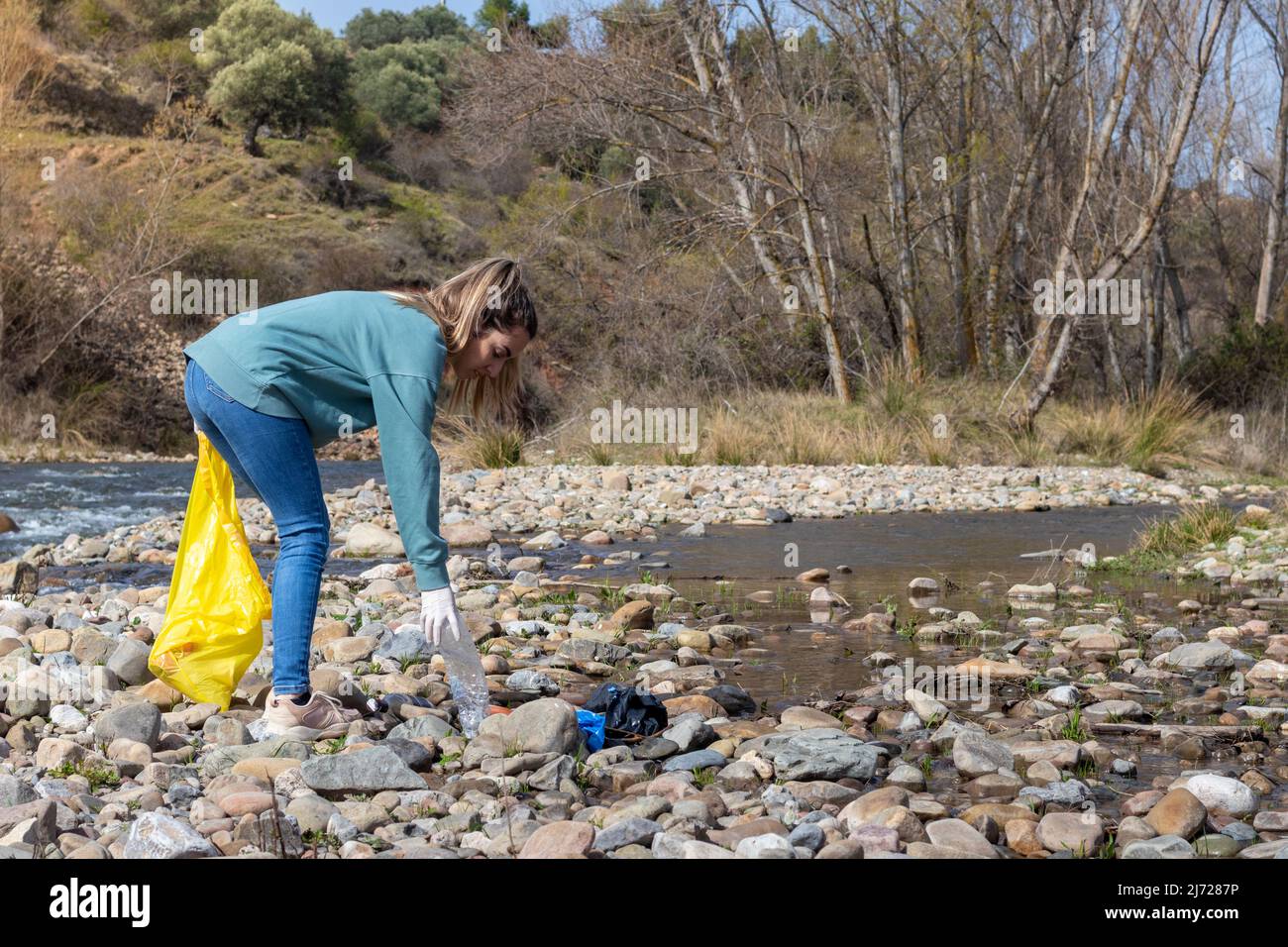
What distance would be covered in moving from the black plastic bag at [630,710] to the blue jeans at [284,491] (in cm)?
86

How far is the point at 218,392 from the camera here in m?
3.27

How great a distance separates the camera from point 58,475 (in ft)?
47.0

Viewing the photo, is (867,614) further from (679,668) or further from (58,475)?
(58,475)

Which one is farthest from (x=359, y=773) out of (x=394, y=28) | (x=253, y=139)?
(x=394, y=28)

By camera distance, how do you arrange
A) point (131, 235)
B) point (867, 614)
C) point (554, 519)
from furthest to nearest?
1. point (131, 235)
2. point (554, 519)
3. point (867, 614)

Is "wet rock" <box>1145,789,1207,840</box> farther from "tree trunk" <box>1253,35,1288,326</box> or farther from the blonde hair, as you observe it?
"tree trunk" <box>1253,35,1288,326</box>

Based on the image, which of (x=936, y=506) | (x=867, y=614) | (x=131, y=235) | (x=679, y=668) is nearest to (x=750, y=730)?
(x=679, y=668)

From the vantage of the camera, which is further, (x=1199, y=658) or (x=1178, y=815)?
(x=1199, y=658)

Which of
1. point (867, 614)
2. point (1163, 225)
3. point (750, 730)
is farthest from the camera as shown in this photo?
point (1163, 225)

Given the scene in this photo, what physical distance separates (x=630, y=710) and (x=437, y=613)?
2.40 feet

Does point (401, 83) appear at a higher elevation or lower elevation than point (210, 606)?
higher

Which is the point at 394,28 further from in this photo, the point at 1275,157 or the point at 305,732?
the point at 305,732

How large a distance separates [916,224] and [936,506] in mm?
Result: 7913

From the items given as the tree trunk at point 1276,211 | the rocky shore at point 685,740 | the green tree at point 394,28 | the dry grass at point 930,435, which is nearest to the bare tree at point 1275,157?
the tree trunk at point 1276,211
